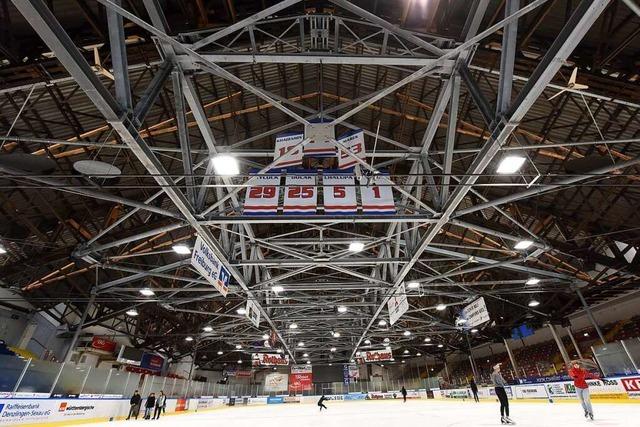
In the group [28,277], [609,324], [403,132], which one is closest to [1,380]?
[28,277]

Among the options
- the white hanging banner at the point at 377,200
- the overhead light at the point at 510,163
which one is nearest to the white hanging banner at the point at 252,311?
the white hanging banner at the point at 377,200

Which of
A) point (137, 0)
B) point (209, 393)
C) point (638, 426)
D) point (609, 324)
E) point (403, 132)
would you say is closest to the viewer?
point (638, 426)

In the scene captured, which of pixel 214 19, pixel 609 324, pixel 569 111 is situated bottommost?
pixel 609 324

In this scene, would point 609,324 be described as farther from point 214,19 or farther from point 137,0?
point 137,0

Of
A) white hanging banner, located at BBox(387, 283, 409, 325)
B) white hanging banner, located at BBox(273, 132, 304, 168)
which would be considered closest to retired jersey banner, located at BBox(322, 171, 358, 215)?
white hanging banner, located at BBox(273, 132, 304, 168)

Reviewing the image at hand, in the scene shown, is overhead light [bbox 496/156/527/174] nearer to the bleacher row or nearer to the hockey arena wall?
the hockey arena wall

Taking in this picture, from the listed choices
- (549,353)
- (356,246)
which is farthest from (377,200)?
(549,353)

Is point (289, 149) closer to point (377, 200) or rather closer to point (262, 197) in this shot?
point (262, 197)

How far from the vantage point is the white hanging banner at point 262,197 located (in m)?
9.16

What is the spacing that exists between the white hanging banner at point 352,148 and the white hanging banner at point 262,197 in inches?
74.2

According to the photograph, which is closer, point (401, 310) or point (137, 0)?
point (137, 0)

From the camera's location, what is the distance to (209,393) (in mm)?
39656

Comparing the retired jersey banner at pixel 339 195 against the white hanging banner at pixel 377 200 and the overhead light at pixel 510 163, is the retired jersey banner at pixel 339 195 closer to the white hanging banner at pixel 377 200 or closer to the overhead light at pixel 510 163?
the white hanging banner at pixel 377 200

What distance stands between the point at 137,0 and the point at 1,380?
53.4 feet
